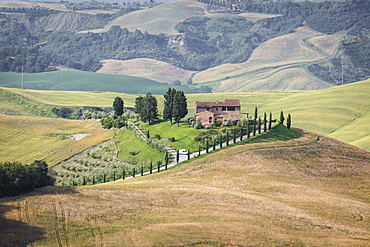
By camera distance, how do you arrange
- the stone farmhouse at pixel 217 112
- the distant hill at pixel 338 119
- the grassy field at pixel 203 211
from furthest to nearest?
the distant hill at pixel 338 119 → the stone farmhouse at pixel 217 112 → the grassy field at pixel 203 211

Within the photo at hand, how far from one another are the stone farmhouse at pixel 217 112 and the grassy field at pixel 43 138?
2340 centimetres

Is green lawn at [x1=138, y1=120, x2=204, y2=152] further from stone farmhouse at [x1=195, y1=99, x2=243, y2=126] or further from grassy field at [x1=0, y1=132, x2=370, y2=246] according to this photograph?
grassy field at [x1=0, y1=132, x2=370, y2=246]

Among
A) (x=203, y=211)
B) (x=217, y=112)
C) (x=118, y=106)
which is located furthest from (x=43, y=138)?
(x=203, y=211)

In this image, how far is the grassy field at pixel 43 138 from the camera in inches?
3991

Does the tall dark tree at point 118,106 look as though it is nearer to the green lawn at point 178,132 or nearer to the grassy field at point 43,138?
the grassy field at point 43,138

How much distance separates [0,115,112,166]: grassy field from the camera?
101375 millimetres

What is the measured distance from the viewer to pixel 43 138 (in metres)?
119

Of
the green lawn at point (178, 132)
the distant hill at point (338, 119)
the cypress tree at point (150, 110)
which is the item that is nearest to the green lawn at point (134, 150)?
the green lawn at point (178, 132)

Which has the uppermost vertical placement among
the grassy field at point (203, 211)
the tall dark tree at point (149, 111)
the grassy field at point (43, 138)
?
the tall dark tree at point (149, 111)

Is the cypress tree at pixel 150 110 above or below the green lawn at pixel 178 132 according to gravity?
above

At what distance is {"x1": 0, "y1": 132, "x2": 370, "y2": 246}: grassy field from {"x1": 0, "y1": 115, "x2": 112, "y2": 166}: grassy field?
28766 mm

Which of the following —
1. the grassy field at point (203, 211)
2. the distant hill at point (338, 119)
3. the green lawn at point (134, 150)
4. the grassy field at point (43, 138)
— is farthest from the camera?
the distant hill at point (338, 119)

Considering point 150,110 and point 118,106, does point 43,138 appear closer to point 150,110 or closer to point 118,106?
point 150,110

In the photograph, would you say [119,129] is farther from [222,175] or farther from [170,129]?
[222,175]
